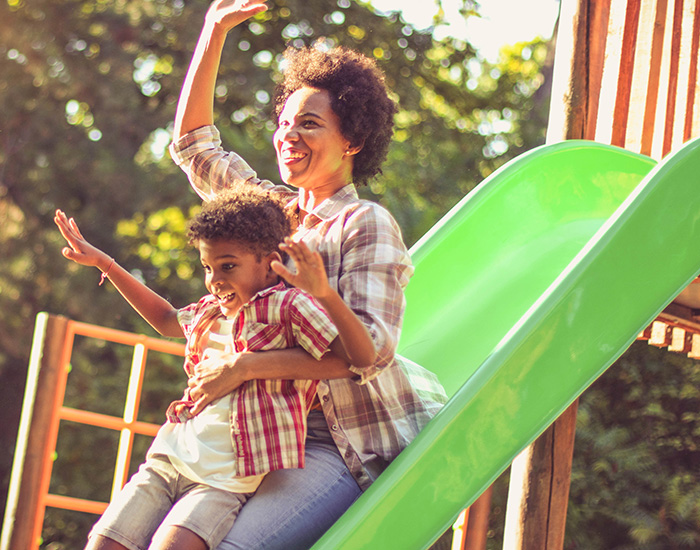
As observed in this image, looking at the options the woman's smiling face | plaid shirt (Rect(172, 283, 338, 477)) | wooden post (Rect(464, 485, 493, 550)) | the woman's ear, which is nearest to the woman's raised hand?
the woman's smiling face

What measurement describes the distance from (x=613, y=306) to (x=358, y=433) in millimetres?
636

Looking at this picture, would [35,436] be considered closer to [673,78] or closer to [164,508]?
[164,508]

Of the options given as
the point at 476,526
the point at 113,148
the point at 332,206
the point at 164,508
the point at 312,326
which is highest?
the point at 113,148

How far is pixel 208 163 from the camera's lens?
2199mm

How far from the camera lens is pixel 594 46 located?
3.50 meters

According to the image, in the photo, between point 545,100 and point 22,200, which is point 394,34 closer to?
point 545,100

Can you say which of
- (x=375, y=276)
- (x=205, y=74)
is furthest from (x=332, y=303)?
(x=205, y=74)

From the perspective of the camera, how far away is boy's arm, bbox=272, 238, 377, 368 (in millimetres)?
1415

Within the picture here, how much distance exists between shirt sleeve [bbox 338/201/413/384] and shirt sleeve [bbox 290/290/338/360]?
0.07 metres

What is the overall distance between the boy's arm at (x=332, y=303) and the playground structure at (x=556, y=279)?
26cm

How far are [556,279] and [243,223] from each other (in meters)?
0.77

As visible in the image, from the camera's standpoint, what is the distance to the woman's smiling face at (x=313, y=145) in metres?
1.93

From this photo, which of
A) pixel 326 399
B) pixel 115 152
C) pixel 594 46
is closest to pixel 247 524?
pixel 326 399

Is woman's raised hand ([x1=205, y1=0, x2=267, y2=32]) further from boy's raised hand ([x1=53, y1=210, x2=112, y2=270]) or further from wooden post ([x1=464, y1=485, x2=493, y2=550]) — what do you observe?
wooden post ([x1=464, y1=485, x2=493, y2=550])
